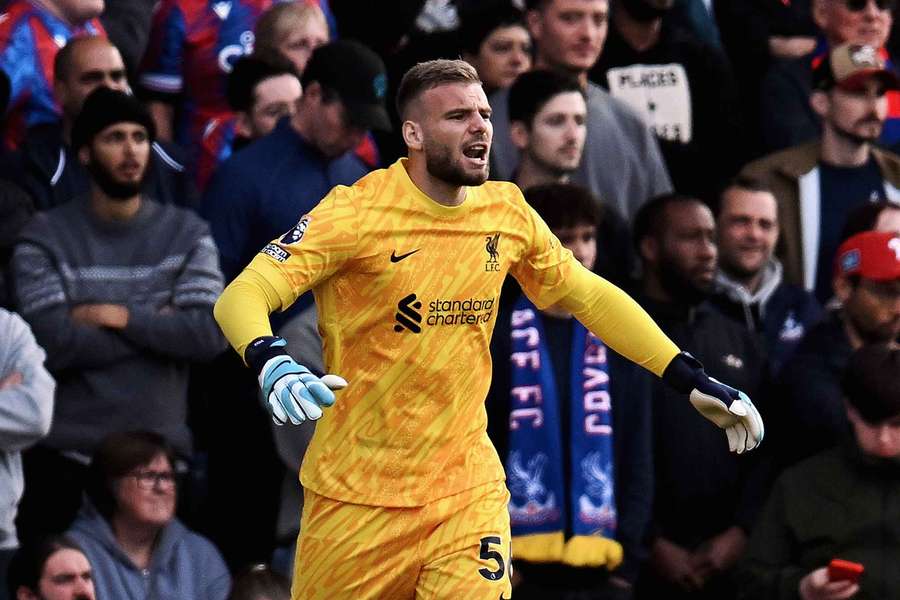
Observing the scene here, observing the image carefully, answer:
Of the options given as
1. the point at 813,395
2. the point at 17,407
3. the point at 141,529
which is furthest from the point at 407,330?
the point at 813,395

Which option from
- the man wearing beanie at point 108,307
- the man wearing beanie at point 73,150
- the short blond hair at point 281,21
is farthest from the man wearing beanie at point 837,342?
the short blond hair at point 281,21

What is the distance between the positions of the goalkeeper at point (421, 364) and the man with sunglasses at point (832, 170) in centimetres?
386

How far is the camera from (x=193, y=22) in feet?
35.8

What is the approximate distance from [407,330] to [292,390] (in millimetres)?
920

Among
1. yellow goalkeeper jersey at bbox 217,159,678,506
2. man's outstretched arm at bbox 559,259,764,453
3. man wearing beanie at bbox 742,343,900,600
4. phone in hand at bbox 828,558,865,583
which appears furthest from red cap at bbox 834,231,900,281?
yellow goalkeeper jersey at bbox 217,159,678,506

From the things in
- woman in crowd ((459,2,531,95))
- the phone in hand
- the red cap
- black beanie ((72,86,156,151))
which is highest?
woman in crowd ((459,2,531,95))

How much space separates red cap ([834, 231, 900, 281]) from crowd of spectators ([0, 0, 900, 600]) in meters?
0.01

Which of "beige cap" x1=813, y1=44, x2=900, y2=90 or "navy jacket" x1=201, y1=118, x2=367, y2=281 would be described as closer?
"navy jacket" x1=201, y1=118, x2=367, y2=281

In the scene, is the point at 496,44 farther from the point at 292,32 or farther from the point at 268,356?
the point at 268,356

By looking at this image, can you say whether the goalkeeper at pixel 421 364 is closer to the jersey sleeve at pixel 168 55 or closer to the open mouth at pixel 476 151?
the open mouth at pixel 476 151

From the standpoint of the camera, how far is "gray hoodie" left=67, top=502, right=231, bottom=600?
8.62 meters

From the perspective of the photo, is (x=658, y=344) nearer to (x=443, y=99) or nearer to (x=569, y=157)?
(x=443, y=99)

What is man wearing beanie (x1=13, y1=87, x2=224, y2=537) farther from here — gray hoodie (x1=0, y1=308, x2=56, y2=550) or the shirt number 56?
the shirt number 56

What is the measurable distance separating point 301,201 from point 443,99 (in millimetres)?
2730
